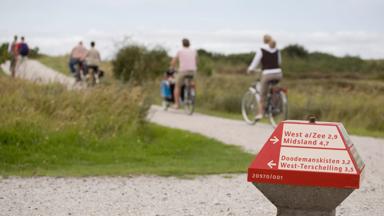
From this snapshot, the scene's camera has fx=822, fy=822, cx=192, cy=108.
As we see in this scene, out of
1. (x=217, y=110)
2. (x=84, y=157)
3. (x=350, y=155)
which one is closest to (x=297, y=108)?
(x=217, y=110)

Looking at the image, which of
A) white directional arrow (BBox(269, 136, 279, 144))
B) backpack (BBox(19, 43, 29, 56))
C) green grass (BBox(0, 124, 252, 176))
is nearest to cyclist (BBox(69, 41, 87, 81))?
backpack (BBox(19, 43, 29, 56))

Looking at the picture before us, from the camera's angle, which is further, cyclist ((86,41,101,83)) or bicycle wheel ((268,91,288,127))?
cyclist ((86,41,101,83))

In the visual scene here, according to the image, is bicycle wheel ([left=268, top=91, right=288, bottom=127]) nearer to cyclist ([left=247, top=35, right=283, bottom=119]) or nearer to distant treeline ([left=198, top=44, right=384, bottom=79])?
cyclist ([left=247, top=35, right=283, bottom=119])

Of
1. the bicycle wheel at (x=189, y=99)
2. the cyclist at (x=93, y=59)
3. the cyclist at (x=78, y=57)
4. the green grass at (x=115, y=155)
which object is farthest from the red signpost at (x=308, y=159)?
the cyclist at (x=78, y=57)

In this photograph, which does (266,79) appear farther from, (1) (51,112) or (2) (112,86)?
(1) (51,112)

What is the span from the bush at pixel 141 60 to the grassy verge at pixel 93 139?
17805 millimetres

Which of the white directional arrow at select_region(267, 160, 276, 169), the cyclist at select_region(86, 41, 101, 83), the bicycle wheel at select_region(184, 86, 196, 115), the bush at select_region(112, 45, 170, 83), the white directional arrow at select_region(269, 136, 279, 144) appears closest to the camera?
the white directional arrow at select_region(267, 160, 276, 169)

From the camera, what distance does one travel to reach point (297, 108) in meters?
25.2

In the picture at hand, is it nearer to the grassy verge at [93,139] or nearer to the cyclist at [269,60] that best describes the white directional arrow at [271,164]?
the grassy verge at [93,139]

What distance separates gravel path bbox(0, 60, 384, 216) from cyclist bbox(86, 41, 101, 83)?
60.0ft

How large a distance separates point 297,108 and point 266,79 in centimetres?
779

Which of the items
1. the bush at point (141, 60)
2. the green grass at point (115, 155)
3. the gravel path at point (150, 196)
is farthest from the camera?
the bush at point (141, 60)

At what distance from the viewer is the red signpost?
6195 mm

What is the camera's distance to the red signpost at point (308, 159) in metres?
6.20
